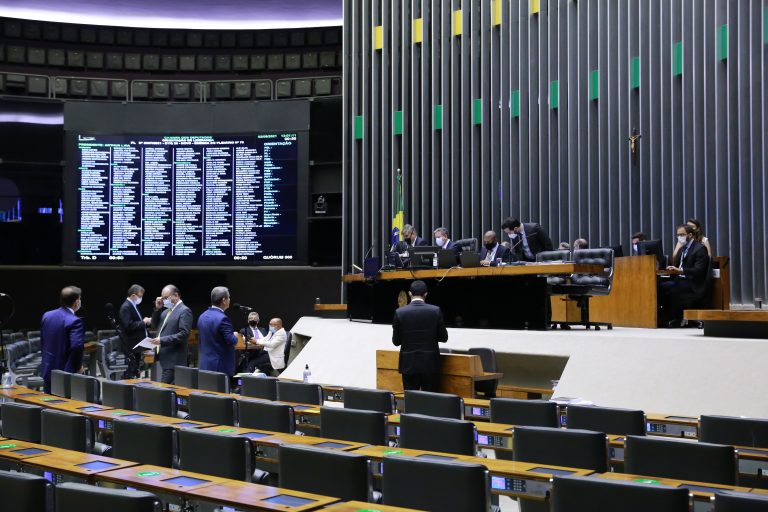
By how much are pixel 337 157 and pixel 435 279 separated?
6.75 m

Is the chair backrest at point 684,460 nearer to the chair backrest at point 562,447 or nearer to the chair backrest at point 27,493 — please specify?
the chair backrest at point 562,447

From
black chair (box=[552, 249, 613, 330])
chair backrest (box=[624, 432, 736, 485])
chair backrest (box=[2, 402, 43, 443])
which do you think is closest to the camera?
chair backrest (box=[624, 432, 736, 485])

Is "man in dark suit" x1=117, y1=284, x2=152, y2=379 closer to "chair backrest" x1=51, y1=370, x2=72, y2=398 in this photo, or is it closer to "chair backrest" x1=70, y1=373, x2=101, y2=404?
"chair backrest" x1=51, y1=370, x2=72, y2=398

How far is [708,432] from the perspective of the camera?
4.01m

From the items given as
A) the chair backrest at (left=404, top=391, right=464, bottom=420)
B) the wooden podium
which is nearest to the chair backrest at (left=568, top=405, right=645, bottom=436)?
the chair backrest at (left=404, top=391, right=464, bottom=420)

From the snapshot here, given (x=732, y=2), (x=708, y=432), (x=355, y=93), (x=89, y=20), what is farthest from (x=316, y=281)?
(x=708, y=432)

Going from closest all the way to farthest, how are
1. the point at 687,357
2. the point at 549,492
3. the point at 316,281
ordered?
the point at 549,492 → the point at 687,357 → the point at 316,281

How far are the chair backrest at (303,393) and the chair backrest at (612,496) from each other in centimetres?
305

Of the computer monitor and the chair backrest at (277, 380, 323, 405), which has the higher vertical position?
the computer monitor

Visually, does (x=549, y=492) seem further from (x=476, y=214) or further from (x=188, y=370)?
(x=476, y=214)

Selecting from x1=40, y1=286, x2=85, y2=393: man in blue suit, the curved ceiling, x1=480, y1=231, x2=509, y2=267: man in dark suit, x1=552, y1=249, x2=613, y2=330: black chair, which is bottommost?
x1=40, y1=286, x2=85, y2=393: man in blue suit

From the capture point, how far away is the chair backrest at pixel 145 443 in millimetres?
3834

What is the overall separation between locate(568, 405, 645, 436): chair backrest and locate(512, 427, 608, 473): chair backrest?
0.70 m

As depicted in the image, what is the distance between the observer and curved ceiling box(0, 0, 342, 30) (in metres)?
16.3
